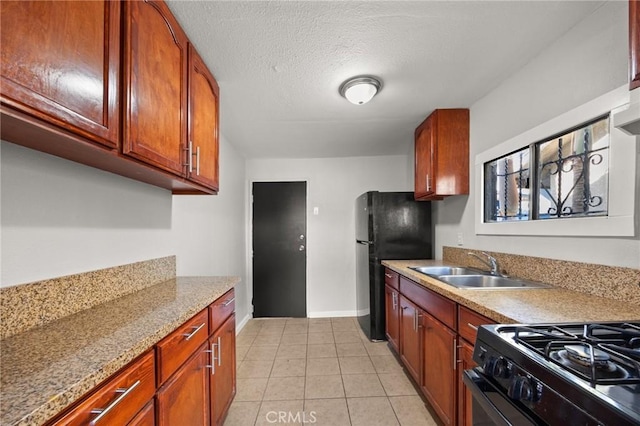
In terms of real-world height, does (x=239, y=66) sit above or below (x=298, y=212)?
above

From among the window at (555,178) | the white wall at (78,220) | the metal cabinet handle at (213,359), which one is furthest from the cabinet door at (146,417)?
the window at (555,178)

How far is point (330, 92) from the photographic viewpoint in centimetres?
195

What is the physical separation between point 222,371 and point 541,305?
172 cm

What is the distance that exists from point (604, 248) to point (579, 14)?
3.75ft

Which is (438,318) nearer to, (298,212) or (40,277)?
(40,277)

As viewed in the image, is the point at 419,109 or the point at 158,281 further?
the point at 419,109

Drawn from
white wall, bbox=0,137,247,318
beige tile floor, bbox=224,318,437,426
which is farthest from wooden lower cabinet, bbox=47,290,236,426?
white wall, bbox=0,137,247,318

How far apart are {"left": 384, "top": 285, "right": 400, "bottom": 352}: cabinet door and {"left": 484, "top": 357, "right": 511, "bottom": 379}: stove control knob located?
1.54 m

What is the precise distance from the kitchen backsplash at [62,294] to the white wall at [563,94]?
7.76 ft

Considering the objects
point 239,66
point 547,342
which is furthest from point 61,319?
point 547,342

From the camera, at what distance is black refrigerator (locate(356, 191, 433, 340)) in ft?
9.21

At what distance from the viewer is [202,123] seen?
160 centimetres

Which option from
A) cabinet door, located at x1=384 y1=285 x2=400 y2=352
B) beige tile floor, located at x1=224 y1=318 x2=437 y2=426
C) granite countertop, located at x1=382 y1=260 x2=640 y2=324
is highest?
granite countertop, located at x1=382 y1=260 x2=640 y2=324

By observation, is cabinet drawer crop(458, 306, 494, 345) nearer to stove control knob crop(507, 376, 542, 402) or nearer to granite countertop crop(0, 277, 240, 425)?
stove control knob crop(507, 376, 542, 402)
